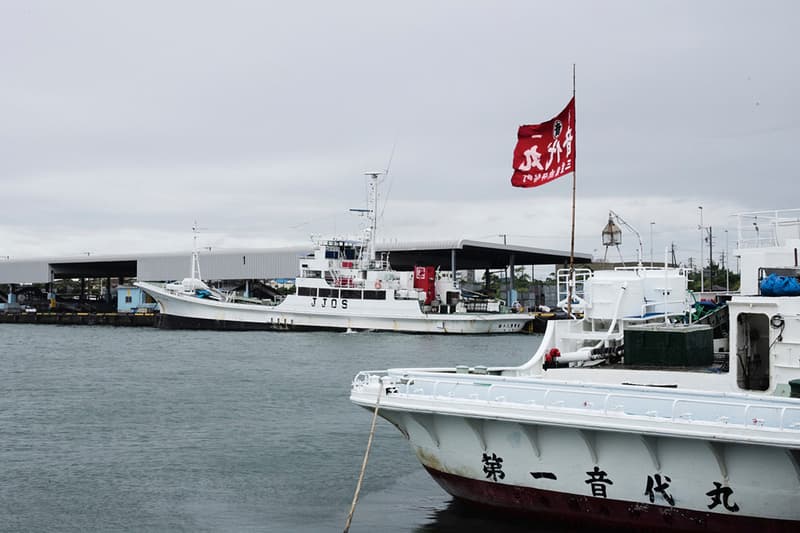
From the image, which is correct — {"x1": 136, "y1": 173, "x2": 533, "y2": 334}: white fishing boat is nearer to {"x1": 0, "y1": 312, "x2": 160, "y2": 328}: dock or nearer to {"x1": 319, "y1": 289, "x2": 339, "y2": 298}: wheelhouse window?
{"x1": 319, "y1": 289, "x2": 339, "y2": 298}: wheelhouse window

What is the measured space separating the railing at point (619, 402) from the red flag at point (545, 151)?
5.11 metres

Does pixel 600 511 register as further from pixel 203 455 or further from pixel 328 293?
pixel 328 293

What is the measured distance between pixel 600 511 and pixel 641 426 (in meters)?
1.61

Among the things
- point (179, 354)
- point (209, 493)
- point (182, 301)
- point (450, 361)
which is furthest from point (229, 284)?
A: point (209, 493)

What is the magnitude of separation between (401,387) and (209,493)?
439 cm

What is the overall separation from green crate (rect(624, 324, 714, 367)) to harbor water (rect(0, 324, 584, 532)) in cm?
355

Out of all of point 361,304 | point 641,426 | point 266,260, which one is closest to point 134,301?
point 266,260

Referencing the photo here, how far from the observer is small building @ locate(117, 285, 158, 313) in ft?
299

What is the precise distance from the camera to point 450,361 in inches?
1569

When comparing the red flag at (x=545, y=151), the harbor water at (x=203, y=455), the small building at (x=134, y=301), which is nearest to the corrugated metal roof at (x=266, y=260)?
the small building at (x=134, y=301)

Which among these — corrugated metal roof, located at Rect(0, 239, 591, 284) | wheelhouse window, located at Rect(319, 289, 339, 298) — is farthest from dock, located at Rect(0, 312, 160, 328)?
wheelhouse window, located at Rect(319, 289, 339, 298)

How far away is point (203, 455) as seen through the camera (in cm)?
1745

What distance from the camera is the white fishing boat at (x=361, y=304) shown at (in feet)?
210

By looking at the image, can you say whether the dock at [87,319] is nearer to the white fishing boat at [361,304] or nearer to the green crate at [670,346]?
the white fishing boat at [361,304]
